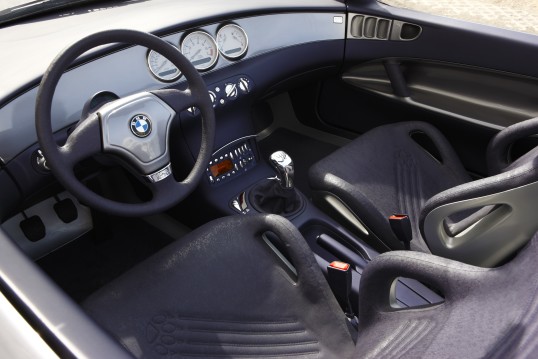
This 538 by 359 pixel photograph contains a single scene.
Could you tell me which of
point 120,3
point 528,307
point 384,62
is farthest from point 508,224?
point 120,3

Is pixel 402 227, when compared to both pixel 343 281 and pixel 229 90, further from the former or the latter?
pixel 229 90

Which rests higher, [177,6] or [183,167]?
[177,6]

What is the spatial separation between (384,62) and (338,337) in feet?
3.99

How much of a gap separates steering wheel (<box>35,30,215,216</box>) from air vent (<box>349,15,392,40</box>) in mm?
944

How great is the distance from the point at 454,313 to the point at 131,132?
77cm

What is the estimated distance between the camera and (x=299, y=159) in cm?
244

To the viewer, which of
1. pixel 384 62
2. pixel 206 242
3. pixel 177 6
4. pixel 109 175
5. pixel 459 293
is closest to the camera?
pixel 459 293

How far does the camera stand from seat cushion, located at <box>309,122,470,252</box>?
1633 mm

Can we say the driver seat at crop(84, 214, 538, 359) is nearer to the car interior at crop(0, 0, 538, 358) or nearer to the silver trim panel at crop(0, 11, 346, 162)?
the car interior at crop(0, 0, 538, 358)

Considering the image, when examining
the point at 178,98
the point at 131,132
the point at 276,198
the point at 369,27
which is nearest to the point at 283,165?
the point at 276,198

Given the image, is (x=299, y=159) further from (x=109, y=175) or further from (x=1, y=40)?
(x=1, y=40)

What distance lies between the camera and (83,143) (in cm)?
116

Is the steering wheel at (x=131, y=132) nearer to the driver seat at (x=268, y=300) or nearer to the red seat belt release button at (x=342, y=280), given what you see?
the driver seat at (x=268, y=300)

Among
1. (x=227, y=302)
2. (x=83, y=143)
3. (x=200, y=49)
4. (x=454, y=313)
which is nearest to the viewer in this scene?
(x=454, y=313)
